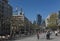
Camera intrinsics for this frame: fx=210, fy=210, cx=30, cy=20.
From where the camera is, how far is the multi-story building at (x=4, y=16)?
237 ft

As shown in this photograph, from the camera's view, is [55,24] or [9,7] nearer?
[9,7]

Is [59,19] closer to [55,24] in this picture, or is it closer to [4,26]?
[55,24]

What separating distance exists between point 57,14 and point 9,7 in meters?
31.3

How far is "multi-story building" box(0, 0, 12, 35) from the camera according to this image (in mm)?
72275

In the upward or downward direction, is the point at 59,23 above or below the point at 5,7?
below

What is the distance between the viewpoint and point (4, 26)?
77.8 m

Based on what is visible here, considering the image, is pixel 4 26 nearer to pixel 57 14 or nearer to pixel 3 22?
pixel 3 22

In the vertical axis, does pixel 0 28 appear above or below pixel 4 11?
below

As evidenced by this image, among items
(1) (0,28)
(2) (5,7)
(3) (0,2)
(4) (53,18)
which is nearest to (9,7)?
(2) (5,7)

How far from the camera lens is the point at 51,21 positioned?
11488 cm

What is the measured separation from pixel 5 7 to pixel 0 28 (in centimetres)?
1277

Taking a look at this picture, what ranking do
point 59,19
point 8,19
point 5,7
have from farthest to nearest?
point 59,19 < point 5,7 < point 8,19

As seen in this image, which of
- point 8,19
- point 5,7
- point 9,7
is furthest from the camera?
point 9,7

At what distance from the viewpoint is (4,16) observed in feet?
257
